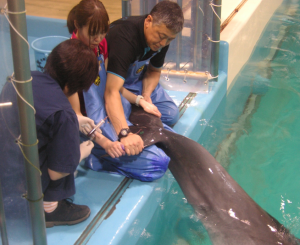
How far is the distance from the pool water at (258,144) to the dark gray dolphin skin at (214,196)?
0.44ft

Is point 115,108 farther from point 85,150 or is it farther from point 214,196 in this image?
point 214,196

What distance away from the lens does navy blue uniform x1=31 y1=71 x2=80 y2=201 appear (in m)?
1.54

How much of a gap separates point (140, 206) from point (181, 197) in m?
0.42

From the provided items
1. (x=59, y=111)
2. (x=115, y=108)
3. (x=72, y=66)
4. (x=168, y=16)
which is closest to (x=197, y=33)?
(x=168, y=16)

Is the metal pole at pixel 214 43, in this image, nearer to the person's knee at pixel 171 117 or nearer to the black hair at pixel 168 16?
the person's knee at pixel 171 117

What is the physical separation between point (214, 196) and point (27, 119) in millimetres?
1321

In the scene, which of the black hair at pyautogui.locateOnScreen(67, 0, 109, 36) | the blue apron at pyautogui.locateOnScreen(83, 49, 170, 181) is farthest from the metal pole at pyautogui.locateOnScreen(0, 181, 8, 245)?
the black hair at pyautogui.locateOnScreen(67, 0, 109, 36)

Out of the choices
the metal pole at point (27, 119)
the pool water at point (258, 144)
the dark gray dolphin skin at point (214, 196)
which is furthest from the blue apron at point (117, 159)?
the metal pole at point (27, 119)

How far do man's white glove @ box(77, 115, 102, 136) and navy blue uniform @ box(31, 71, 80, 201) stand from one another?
19.5 inches

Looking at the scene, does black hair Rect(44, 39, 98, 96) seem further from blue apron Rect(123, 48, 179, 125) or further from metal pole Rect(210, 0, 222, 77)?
metal pole Rect(210, 0, 222, 77)

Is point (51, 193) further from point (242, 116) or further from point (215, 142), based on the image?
point (242, 116)

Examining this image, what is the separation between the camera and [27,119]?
129 centimetres

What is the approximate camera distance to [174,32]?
92.8 inches

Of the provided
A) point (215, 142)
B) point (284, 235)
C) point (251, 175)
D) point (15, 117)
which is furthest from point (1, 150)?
point (215, 142)
